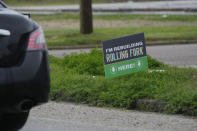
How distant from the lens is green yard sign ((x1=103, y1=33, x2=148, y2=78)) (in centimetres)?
838

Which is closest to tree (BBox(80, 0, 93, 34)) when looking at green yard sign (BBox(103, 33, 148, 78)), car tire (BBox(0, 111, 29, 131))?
green yard sign (BBox(103, 33, 148, 78))

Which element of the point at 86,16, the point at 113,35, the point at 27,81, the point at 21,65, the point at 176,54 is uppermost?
the point at 86,16

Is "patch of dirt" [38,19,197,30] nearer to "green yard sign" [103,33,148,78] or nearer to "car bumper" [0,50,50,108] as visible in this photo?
"green yard sign" [103,33,148,78]

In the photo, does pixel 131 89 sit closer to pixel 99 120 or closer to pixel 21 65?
pixel 99 120

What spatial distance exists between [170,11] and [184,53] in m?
15.3

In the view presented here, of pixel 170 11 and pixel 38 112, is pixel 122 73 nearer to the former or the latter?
pixel 38 112

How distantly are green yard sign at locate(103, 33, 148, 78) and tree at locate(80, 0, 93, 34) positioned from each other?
1200 centimetres

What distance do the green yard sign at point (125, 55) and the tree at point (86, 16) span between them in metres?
12.0

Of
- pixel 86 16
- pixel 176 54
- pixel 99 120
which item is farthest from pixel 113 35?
pixel 99 120

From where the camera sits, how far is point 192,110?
269 inches

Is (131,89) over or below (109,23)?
below

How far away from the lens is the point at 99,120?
6551mm

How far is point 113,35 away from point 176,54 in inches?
204

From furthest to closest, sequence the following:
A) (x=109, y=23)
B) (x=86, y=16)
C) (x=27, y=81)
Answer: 1. (x=109, y=23)
2. (x=86, y=16)
3. (x=27, y=81)
